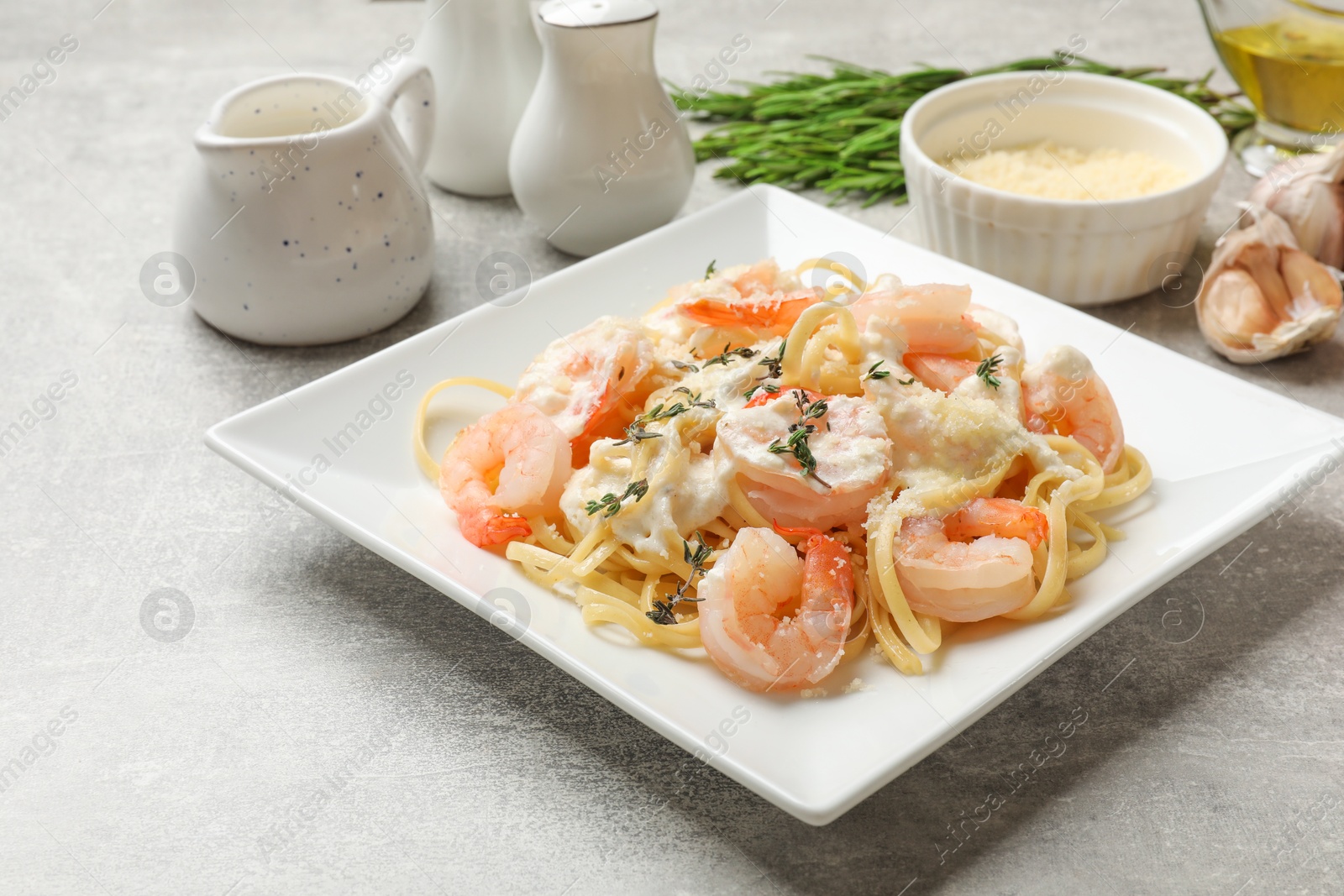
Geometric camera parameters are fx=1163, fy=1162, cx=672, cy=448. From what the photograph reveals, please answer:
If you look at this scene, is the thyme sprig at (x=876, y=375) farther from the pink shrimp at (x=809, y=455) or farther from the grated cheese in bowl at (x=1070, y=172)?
the grated cheese in bowl at (x=1070, y=172)

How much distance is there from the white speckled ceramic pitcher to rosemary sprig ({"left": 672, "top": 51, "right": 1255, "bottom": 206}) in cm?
127

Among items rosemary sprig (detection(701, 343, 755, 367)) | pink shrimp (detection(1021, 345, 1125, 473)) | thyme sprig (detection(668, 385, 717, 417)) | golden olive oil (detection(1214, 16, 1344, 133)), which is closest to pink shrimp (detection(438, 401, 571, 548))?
thyme sprig (detection(668, 385, 717, 417))

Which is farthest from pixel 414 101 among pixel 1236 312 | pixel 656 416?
pixel 1236 312

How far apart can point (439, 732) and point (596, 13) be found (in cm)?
213

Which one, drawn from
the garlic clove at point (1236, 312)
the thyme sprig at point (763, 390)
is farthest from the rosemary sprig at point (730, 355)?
the garlic clove at point (1236, 312)

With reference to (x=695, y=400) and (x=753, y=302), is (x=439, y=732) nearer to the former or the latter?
(x=695, y=400)

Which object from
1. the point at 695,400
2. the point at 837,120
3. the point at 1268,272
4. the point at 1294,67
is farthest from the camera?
the point at 837,120

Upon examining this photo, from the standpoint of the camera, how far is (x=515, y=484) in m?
2.32

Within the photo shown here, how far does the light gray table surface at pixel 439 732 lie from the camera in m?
1.87

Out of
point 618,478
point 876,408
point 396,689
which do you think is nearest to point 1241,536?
point 876,408

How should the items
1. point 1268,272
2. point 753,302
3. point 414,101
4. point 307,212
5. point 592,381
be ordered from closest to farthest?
point 592,381 < point 753,302 < point 307,212 < point 1268,272 < point 414,101

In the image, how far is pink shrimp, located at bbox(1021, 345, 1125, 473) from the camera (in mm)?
2402

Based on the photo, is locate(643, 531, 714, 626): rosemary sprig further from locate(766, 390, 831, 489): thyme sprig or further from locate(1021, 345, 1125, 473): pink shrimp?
locate(1021, 345, 1125, 473): pink shrimp

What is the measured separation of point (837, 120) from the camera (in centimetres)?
421
